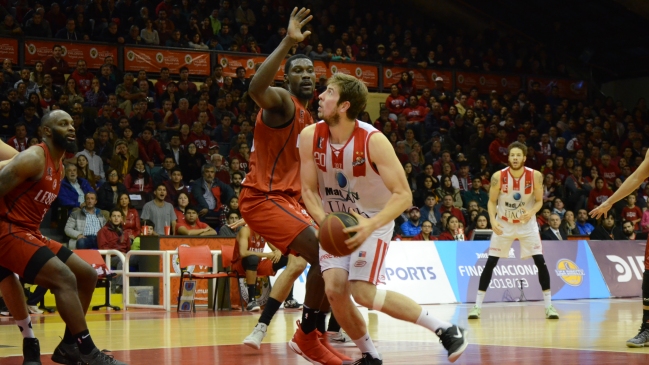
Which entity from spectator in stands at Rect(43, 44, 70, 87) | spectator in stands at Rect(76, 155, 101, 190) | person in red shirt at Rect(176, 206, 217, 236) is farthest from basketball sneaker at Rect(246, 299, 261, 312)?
spectator in stands at Rect(43, 44, 70, 87)

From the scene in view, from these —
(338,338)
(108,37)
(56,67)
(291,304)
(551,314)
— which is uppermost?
(108,37)

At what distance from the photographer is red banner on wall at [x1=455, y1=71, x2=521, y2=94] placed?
954 inches

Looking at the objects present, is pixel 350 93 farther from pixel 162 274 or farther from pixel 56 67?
pixel 56 67

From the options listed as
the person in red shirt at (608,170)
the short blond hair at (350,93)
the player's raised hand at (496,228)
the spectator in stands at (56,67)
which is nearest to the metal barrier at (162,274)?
the player's raised hand at (496,228)

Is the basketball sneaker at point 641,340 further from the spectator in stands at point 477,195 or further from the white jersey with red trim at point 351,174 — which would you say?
the spectator in stands at point 477,195

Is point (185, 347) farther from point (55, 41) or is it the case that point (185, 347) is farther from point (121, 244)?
point (55, 41)

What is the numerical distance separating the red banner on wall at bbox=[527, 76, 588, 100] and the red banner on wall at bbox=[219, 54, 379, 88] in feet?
17.4

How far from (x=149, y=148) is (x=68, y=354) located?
10.8 meters

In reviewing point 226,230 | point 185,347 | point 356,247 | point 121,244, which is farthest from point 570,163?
point 356,247

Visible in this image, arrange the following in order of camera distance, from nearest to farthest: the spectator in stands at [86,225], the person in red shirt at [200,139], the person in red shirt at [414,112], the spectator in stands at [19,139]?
the spectator in stands at [86,225] → the spectator in stands at [19,139] → the person in red shirt at [200,139] → the person in red shirt at [414,112]

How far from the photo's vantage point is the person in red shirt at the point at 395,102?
70.5ft

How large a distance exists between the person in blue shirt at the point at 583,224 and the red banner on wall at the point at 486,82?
6698 mm

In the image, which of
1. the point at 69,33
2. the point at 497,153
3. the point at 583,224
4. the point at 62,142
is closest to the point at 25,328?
the point at 62,142

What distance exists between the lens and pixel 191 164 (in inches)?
662
